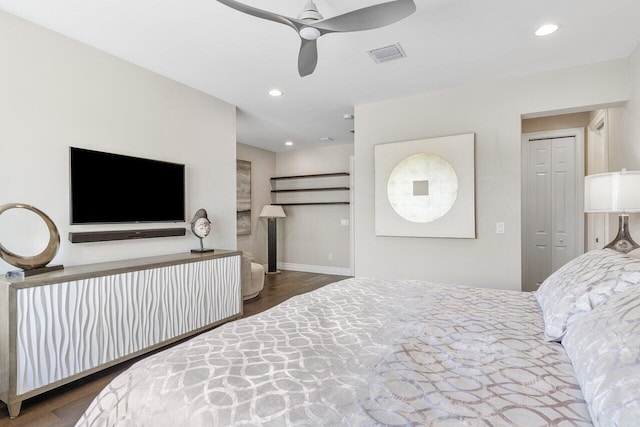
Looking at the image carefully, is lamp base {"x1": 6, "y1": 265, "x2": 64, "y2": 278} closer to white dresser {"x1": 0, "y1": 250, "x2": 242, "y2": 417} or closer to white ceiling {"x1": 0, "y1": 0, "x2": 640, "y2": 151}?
white dresser {"x1": 0, "y1": 250, "x2": 242, "y2": 417}

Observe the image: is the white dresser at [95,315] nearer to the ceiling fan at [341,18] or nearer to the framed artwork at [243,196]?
the ceiling fan at [341,18]

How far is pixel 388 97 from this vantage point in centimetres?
379

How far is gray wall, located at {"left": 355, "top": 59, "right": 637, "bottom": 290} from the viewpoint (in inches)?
119

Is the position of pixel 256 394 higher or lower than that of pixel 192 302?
higher

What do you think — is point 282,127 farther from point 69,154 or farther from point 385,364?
point 385,364

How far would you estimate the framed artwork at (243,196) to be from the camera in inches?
239

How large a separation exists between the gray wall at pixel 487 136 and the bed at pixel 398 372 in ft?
6.25

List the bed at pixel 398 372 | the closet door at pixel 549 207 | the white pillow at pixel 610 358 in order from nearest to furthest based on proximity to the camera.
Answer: the white pillow at pixel 610 358 → the bed at pixel 398 372 → the closet door at pixel 549 207

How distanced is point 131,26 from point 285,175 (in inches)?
188

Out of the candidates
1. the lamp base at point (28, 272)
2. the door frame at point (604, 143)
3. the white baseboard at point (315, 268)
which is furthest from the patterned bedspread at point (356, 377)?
the white baseboard at point (315, 268)

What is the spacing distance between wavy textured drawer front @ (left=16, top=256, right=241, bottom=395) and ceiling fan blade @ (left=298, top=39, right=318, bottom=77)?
2044 millimetres

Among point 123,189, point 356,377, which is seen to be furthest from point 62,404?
point 356,377

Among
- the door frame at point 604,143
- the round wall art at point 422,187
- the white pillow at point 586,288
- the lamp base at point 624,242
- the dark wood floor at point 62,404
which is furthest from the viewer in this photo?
the round wall art at point 422,187

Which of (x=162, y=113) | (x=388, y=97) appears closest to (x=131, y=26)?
(x=162, y=113)
